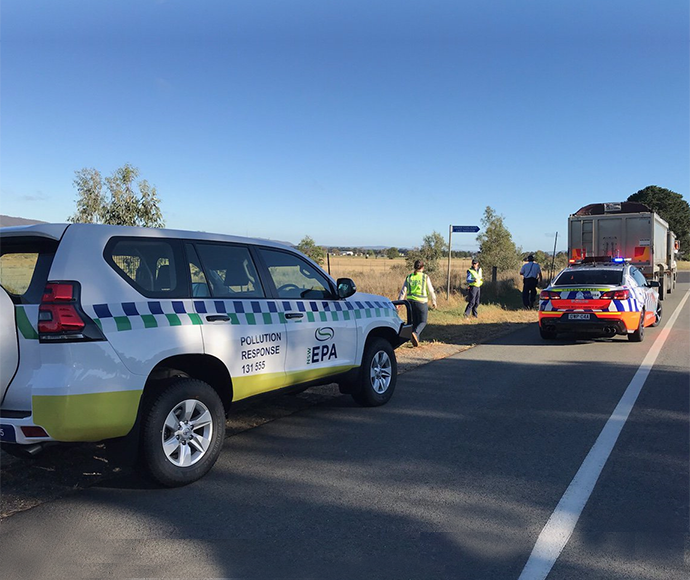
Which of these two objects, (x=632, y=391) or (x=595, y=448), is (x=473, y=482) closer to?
(x=595, y=448)

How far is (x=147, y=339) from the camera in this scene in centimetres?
417

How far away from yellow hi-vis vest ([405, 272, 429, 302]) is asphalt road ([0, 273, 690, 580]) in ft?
16.1

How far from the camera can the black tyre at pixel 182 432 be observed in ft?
13.7

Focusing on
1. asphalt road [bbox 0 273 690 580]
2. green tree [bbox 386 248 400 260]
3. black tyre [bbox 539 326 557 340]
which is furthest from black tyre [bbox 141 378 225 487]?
green tree [bbox 386 248 400 260]

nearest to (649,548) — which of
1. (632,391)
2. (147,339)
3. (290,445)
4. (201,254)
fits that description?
(290,445)

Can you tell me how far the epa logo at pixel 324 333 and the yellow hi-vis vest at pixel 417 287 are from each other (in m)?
5.61

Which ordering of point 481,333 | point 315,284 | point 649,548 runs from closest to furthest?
point 649,548, point 315,284, point 481,333

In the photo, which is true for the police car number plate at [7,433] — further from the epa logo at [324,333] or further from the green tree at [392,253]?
the green tree at [392,253]

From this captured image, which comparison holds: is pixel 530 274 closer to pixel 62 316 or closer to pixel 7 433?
pixel 62 316

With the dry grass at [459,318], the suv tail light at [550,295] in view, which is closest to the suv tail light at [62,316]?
the dry grass at [459,318]

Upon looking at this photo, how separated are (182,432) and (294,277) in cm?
200

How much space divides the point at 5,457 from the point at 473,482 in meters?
3.84

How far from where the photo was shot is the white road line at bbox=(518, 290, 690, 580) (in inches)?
128

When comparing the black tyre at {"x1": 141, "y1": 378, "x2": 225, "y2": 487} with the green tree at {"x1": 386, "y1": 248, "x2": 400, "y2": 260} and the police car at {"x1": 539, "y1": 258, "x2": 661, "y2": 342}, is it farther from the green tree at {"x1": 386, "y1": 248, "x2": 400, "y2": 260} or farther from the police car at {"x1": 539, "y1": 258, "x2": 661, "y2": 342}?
the green tree at {"x1": 386, "y1": 248, "x2": 400, "y2": 260}
